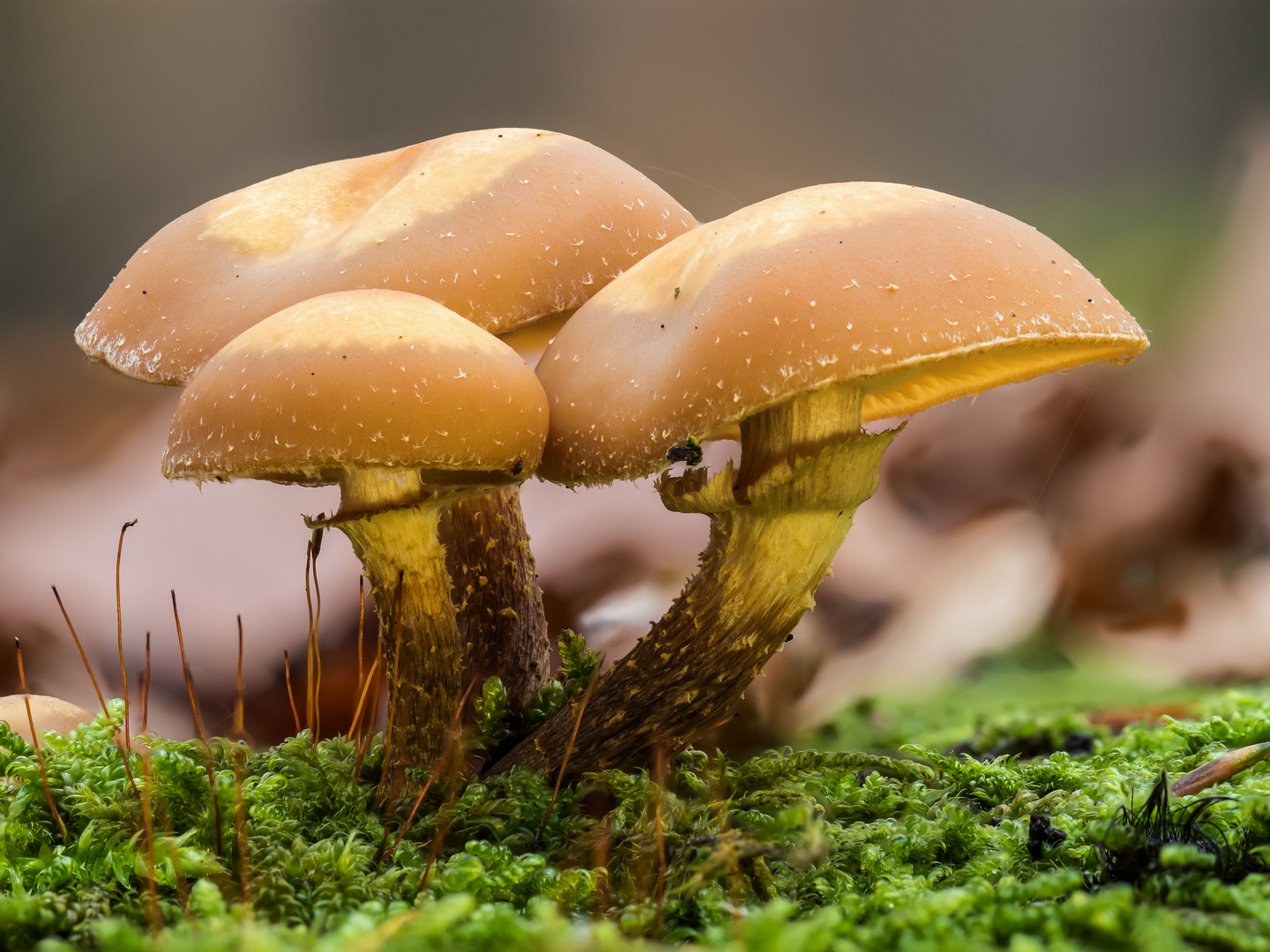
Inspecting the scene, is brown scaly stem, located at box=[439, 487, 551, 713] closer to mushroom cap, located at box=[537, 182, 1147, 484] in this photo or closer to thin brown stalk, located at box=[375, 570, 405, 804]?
thin brown stalk, located at box=[375, 570, 405, 804]

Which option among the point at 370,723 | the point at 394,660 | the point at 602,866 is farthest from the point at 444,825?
the point at 370,723

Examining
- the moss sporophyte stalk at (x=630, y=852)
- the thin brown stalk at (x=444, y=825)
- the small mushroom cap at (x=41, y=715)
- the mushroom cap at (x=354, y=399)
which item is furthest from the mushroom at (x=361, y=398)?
the small mushroom cap at (x=41, y=715)

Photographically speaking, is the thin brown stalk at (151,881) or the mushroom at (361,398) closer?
the thin brown stalk at (151,881)

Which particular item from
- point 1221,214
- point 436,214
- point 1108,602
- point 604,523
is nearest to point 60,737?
point 436,214

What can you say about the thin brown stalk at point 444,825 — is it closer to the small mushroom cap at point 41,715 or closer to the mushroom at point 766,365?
the mushroom at point 766,365

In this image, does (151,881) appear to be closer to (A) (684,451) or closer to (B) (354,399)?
(B) (354,399)

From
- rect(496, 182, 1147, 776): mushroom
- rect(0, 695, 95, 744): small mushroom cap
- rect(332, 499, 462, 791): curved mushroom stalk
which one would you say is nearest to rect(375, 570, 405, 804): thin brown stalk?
rect(332, 499, 462, 791): curved mushroom stalk

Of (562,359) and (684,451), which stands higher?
(562,359)
